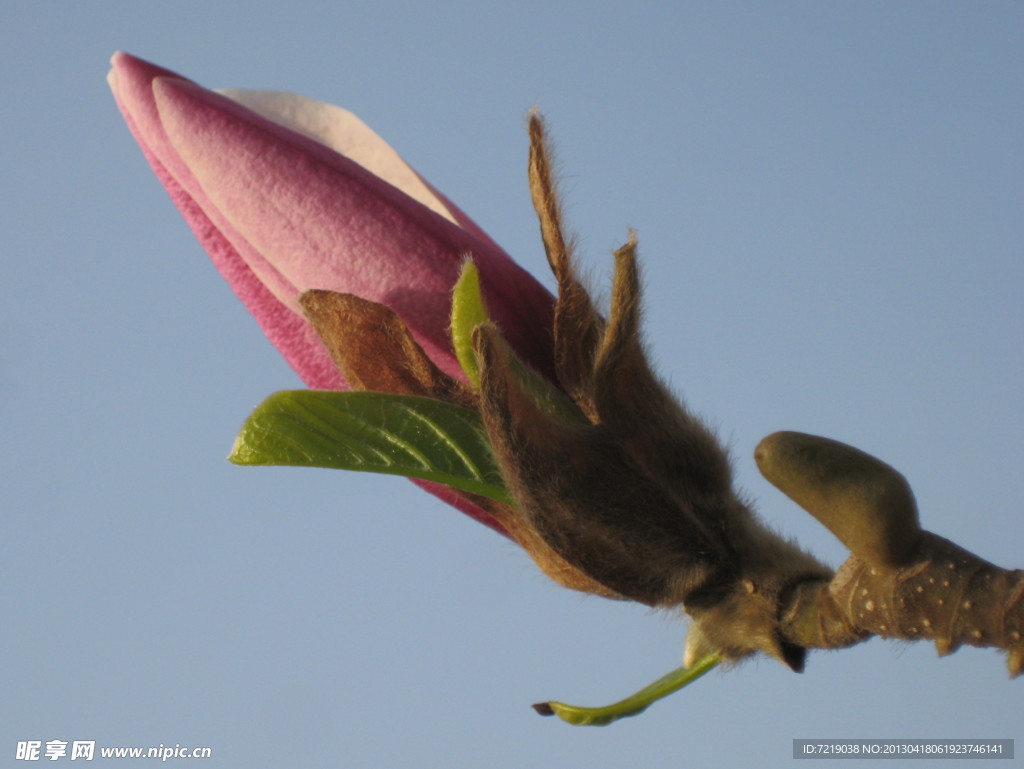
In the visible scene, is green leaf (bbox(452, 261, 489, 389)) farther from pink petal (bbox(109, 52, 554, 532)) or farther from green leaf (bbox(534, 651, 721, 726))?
green leaf (bbox(534, 651, 721, 726))

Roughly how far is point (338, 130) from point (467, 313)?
0.27 metres

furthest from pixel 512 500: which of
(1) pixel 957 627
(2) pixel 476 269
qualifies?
(1) pixel 957 627

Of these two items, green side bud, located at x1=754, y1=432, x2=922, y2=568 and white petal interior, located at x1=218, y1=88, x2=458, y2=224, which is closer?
green side bud, located at x1=754, y1=432, x2=922, y2=568

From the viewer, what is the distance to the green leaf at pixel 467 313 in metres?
0.72

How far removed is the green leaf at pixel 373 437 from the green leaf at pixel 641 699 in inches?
7.8

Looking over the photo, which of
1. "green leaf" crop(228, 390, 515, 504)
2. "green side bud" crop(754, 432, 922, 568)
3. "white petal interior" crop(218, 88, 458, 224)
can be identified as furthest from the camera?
"white petal interior" crop(218, 88, 458, 224)

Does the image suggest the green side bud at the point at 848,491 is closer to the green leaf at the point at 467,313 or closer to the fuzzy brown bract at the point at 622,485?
the fuzzy brown bract at the point at 622,485

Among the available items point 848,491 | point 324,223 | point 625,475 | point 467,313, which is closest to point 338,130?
point 324,223

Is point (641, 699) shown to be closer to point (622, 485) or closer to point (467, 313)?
point (622, 485)

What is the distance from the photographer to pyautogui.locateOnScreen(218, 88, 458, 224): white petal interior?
35.0 inches

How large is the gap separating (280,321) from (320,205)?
140 millimetres

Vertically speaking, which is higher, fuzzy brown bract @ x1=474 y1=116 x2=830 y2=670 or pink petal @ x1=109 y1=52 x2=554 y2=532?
pink petal @ x1=109 y1=52 x2=554 y2=532

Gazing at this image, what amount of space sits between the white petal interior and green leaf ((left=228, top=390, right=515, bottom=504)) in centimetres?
25

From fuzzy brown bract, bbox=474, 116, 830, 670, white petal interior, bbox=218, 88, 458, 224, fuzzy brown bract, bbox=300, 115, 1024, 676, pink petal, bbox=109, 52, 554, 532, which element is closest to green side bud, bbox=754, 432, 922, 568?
fuzzy brown bract, bbox=300, 115, 1024, 676
